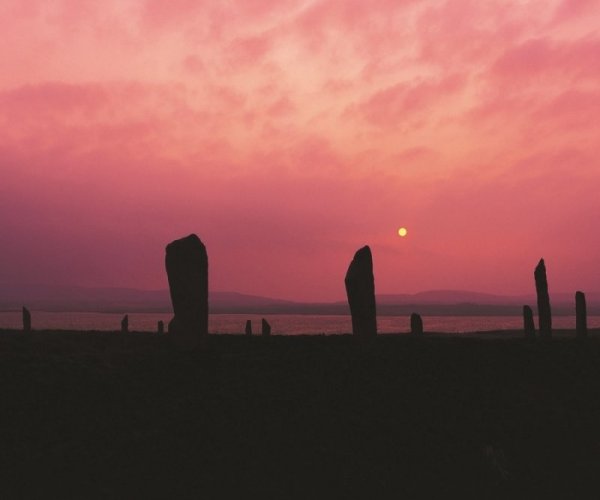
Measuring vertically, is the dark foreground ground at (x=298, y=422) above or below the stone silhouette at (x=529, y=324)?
below

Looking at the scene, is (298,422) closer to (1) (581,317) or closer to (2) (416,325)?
(2) (416,325)

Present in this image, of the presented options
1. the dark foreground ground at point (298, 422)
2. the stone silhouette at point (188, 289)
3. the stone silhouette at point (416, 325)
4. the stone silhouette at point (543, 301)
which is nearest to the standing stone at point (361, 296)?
the dark foreground ground at point (298, 422)

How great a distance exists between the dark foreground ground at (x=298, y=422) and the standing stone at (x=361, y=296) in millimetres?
569

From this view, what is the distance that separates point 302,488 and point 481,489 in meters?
3.57

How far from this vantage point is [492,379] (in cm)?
2144

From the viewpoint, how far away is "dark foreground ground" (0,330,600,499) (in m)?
14.6

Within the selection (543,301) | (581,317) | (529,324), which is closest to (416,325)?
(543,301)

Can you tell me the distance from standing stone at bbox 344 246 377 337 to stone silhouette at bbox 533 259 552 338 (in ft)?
36.2

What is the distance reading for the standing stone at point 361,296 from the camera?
2484 centimetres

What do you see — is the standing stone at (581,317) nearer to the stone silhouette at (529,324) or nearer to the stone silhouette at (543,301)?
the stone silhouette at (543,301)

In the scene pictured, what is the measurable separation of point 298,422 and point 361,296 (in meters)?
8.25

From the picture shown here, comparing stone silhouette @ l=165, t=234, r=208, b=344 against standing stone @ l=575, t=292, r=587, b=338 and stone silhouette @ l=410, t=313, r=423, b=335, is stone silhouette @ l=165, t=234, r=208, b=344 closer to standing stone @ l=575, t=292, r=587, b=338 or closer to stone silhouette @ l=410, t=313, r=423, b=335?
stone silhouette @ l=410, t=313, r=423, b=335

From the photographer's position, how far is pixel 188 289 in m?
23.8

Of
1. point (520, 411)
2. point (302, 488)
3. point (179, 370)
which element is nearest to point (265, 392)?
point (179, 370)
